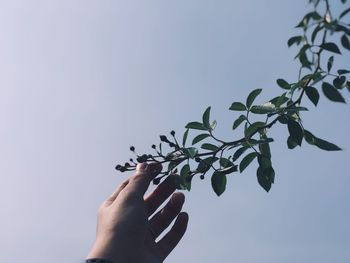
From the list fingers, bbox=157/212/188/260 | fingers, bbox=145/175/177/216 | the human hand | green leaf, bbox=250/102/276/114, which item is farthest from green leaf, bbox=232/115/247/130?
fingers, bbox=157/212/188/260

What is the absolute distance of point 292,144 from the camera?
2.27 meters

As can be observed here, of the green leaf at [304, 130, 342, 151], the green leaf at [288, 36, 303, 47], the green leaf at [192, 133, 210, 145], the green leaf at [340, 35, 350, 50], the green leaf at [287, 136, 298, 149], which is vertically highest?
the green leaf at [288, 36, 303, 47]

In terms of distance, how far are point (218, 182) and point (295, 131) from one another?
1.58ft

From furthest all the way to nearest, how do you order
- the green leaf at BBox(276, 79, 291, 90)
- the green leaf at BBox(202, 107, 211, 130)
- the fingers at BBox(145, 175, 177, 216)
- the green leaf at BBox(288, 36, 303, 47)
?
the fingers at BBox(145, 175, 177, 216), the green leaf at BBox(202, 107, 211, 130), the green leaf at BBox(276, 79, 291, 90), the green leaf at BBox(288, 36, 303, 47)

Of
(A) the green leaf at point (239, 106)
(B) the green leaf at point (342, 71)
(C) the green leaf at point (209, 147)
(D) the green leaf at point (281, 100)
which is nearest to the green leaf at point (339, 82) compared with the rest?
(B) the green leaf at point (342, 71)

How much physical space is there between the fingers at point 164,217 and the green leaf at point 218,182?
57 centimetres

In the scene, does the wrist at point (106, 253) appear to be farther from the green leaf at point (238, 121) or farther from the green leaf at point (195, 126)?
the green leaf at point (238, 121)

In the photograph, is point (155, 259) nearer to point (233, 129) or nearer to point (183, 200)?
point (183, 200)

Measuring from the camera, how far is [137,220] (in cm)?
251

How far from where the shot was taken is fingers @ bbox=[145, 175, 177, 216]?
282 centimetres

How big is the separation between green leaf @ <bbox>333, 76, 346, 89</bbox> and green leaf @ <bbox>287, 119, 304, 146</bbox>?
244 millimetres

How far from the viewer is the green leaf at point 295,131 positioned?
216 centimetres

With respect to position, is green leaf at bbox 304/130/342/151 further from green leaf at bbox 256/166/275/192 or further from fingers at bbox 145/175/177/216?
fingers at bbox 145/175/177/216

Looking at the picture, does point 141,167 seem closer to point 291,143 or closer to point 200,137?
point 200,137
